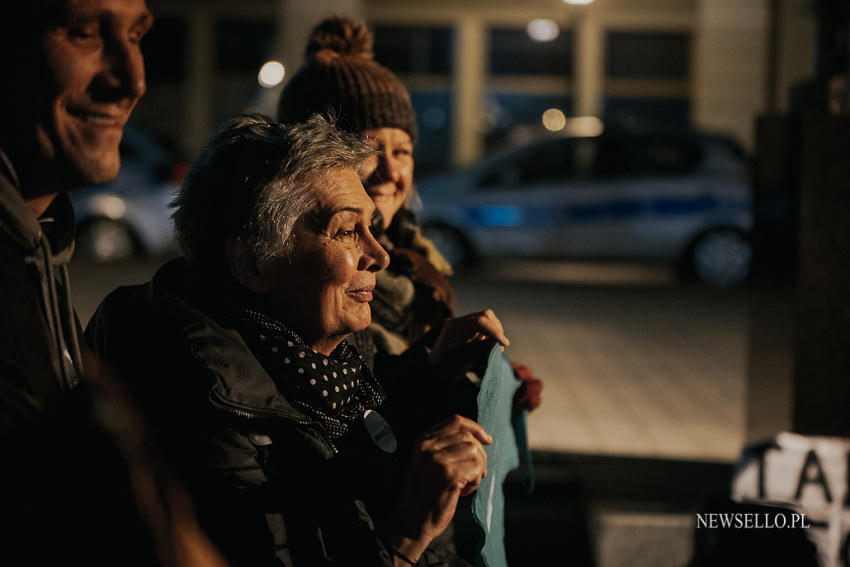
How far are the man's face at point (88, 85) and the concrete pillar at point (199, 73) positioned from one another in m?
16.5

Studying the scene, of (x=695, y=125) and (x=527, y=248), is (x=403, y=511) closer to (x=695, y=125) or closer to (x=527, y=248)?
(x=527, y=248)

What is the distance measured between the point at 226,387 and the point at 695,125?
16.3m

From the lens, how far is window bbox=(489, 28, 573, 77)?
17.4 m

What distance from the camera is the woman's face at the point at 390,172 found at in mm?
2439

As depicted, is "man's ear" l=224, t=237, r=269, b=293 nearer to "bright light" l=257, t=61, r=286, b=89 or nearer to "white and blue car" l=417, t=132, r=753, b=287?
"bright light" l=257, t=61, r=286, b=89

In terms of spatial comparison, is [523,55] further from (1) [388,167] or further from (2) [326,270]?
(2) [326,270]

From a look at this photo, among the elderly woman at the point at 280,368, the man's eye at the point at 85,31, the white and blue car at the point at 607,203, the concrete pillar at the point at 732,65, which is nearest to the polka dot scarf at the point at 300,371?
the elderly woman at the point at 280,368

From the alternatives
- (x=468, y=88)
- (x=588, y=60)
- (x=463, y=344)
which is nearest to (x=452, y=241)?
(x=468, y=88)

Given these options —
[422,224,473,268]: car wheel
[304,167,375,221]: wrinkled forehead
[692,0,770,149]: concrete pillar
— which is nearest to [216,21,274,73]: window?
[422,224,473,268]: car wheel

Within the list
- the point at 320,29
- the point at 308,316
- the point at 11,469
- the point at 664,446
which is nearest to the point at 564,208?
the point at 664,446

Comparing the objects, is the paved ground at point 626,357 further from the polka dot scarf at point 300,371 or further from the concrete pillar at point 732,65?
the concrete pillar at point 732,65

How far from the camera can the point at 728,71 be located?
53.7ft

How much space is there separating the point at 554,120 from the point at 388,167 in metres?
15.4

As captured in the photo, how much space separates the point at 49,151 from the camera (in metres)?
1.33
